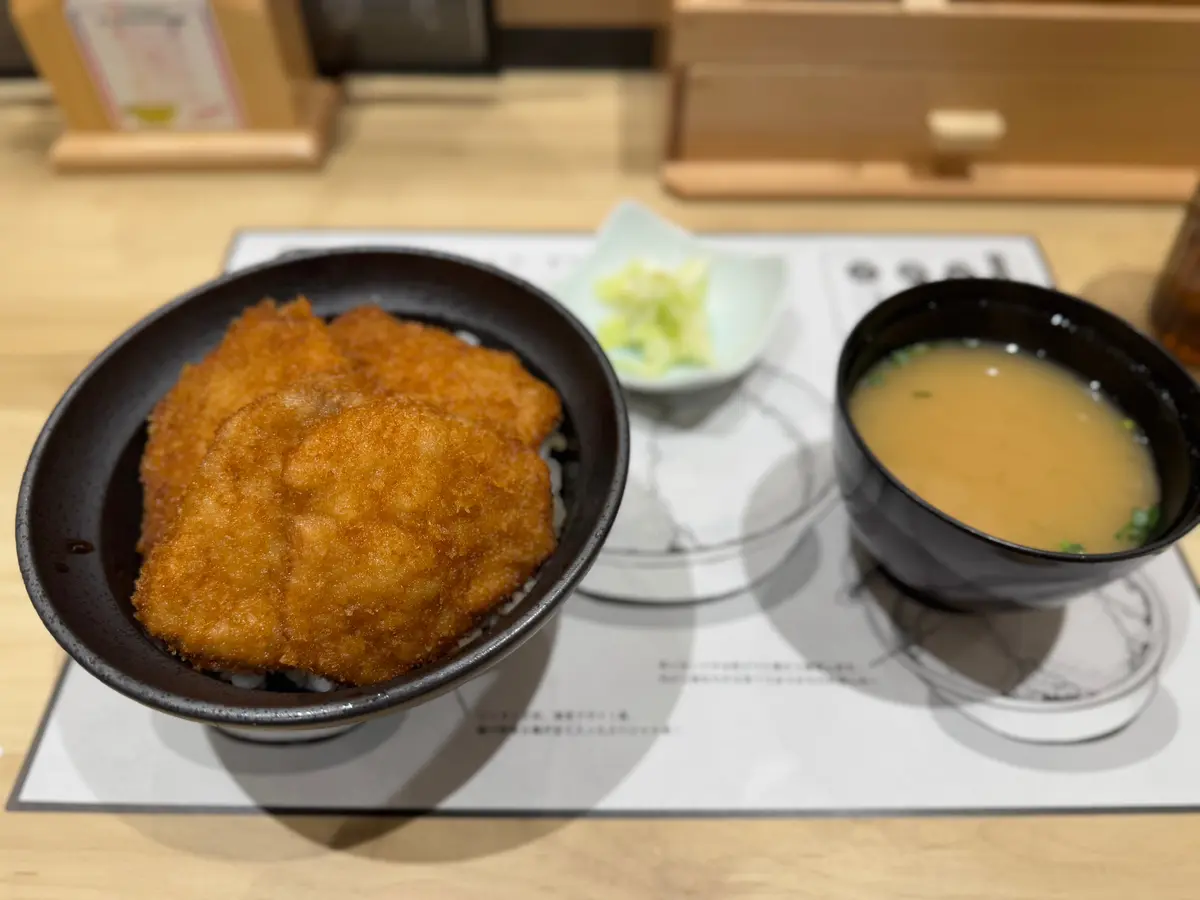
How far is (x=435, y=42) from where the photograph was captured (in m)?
2.23

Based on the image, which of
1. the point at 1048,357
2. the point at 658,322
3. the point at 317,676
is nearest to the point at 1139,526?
the point at 1048,357

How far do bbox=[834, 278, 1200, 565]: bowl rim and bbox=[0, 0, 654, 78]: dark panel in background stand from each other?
4.63 ft

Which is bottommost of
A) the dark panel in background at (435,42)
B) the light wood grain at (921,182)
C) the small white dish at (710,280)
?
the light wood grain at (921,182)

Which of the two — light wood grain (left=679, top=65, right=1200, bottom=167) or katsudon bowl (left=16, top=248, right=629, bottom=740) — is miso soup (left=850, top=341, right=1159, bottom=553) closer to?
katsudon bowl (left=16, top=248, right=629, bottom=740)

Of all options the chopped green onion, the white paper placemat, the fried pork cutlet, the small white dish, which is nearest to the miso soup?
the chopped green onion

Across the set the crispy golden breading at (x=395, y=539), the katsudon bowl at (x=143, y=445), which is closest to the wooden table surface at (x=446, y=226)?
the katsudon bowl at (x=143, y=445)

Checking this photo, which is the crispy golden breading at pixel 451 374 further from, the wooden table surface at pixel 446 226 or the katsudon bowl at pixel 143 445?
the wooden table surface at pixel 446 226

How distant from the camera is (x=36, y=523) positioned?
0.93 metres

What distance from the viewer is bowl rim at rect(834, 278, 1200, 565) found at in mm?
918

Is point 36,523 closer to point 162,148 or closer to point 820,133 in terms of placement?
point 162,148

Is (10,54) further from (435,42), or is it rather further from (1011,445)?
(1011,445)

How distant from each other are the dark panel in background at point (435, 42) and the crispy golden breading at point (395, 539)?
5.20ft

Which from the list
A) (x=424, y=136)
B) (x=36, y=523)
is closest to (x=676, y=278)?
(x=424, y=136)

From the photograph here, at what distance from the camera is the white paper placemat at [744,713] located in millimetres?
1073
